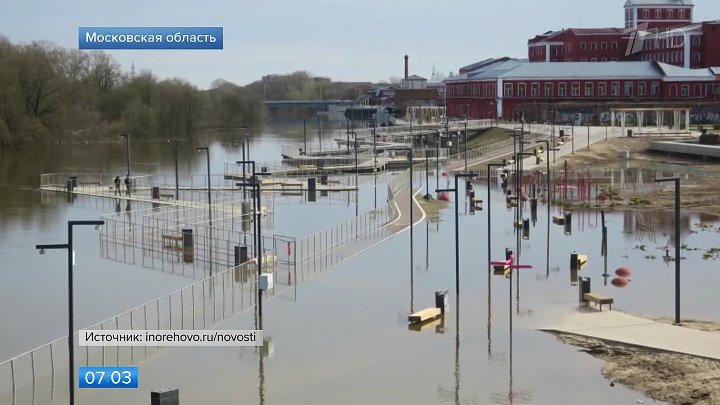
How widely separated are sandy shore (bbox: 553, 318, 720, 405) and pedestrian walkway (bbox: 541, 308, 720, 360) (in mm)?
435

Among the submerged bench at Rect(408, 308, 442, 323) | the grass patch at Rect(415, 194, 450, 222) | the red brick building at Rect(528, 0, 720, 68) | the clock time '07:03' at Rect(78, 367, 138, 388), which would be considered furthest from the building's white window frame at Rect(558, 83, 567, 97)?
the clock time '07:03' at Rect(78, 367, 138, 388)

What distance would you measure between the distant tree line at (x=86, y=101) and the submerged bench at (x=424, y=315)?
304 ft

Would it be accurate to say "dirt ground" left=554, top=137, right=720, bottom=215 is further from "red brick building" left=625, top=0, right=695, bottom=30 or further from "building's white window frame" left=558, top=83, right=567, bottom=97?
"red brick building" left=625, top=0, right=695, bottom=30

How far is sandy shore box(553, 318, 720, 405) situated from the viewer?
77.9 feet

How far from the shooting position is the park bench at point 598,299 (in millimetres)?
32500

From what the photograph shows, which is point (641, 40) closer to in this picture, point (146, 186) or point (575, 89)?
point (575, 89)

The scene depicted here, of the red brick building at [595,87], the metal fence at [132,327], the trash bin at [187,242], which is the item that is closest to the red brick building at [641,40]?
the red brick building at [595,87]

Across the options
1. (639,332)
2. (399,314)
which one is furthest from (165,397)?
(639,332)

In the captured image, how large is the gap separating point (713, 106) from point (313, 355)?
306ft

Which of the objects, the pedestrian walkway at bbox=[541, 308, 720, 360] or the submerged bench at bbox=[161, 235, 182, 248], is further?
the submerged bench at bbox=[161, 235, 182, 248]

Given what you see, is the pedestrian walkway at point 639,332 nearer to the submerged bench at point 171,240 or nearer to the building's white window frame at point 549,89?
the submerged bench at point 171,240

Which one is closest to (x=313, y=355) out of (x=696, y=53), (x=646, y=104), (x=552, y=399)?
(x=552, y=399)

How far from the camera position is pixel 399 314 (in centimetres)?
3262

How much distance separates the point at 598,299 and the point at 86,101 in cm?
11215
